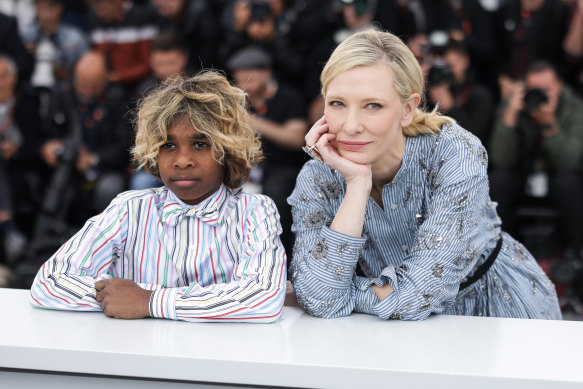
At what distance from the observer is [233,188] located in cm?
176

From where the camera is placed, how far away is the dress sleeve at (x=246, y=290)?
1.47 meters

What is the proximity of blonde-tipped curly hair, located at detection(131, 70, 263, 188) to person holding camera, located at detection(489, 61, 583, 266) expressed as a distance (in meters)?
1.81

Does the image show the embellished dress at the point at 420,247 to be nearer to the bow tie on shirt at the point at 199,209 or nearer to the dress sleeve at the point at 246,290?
the dress sleeve at the point at 246,290

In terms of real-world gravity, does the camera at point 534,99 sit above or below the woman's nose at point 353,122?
above

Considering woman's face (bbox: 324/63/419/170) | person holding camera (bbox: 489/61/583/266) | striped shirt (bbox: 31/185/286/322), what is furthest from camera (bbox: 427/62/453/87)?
striped shirt (bbox: 31/185/286/322)

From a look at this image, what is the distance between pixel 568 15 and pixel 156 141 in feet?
8.52

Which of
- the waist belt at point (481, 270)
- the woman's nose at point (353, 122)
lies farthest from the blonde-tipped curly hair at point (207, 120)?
the waist belt at point (481, 270)

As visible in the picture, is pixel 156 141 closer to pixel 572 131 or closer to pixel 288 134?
pixel 288 134

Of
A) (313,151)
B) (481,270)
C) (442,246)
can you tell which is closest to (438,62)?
(481,270)

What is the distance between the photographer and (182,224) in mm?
1691

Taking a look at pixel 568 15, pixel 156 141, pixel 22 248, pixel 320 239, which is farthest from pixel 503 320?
pixel 22 248

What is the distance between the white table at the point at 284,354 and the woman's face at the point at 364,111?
408 millimetres

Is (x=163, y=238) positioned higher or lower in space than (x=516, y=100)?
lower

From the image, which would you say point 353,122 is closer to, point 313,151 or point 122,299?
point 313,151
